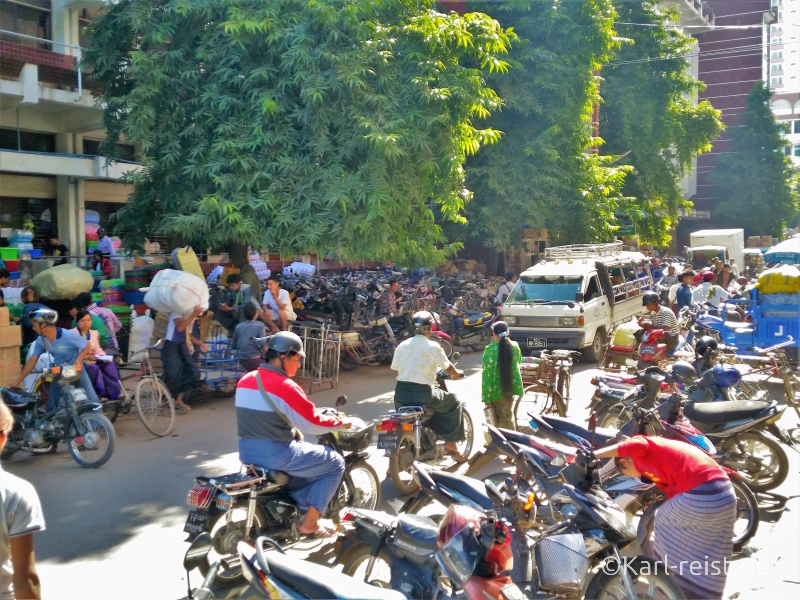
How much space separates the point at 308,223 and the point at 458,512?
816 centimetres

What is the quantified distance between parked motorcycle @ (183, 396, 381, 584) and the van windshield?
9.82 metres

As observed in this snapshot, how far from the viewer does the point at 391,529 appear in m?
4.29

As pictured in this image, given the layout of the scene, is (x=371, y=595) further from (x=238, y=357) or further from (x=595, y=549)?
(x=238, y=357)

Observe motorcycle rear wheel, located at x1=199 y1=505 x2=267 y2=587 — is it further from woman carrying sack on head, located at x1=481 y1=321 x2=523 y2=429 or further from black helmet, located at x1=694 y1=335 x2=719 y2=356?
black helmet, located at x1=694 y1=335 x2=719 y2=356

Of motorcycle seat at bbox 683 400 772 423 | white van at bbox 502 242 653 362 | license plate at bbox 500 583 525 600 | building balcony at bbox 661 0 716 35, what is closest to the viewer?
license plate at bbox 500 583 525 600

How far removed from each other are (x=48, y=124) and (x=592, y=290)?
40.4ft

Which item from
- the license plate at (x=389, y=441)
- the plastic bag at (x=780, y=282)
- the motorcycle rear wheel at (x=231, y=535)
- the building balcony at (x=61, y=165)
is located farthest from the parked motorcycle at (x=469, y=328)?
the motorcycle rear wheel at (x=231, y=535)

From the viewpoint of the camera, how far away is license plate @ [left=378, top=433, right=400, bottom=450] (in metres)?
6.73

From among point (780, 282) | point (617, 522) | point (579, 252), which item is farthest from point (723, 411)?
point (579, 252)

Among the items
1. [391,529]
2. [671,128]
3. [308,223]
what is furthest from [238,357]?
[671,128]

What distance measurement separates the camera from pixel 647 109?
3266cm

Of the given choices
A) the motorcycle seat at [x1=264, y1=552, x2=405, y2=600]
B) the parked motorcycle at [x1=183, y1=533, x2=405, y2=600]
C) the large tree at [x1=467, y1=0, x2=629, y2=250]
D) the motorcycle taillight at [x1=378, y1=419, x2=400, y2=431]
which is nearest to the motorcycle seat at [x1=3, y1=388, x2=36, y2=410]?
the motorcycle taillight at [x1=378, y1=419, x2=400, y2=431]

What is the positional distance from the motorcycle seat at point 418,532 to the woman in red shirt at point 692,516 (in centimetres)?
119

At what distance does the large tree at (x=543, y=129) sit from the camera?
20922mm
